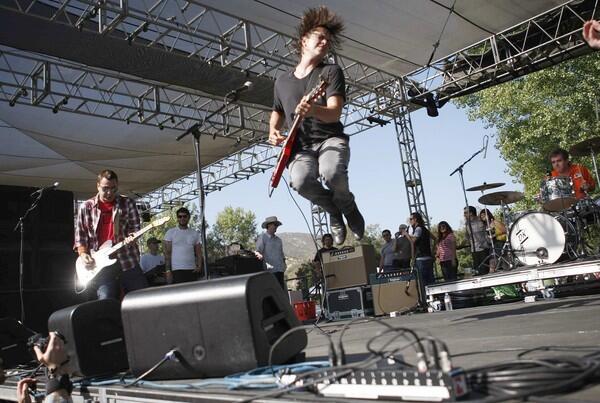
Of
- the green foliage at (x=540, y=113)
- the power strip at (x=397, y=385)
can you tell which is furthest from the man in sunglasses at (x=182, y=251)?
the green foliage at (x=540, y=113)

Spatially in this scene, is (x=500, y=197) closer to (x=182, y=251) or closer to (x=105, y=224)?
(x=182, y=251)

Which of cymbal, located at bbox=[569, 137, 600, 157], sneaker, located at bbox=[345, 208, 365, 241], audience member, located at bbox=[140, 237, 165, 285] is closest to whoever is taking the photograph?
sneaker, located at bbox=[345, 208, 365, 241]

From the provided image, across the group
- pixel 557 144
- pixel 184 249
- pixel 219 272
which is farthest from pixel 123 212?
pixel 557 144

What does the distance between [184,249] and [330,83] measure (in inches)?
184

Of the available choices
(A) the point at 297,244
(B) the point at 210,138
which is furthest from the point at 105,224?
(A) the point at 297,244

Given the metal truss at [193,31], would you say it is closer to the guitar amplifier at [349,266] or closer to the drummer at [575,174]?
the guitar amplifier at [349,266]

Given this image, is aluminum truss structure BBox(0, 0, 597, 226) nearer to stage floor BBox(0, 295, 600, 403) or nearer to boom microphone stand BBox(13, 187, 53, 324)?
boom microphone stand BBox(13, 187, 53, 324)

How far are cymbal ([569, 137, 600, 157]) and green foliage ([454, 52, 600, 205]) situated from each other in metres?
9.95

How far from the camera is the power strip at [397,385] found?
1256 millimetres

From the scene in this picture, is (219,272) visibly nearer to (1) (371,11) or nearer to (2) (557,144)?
(1) (371,11)

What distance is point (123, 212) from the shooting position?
12.9ft

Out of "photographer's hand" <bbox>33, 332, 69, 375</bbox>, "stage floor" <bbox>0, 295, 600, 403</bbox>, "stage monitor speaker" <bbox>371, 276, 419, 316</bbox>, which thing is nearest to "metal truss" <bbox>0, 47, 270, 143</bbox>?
"stage monitor speaker" <bbox>371, 276, 419, 316</bbox>

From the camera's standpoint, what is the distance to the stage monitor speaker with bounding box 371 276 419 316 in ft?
23.6

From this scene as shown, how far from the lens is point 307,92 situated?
2988 millimetres
